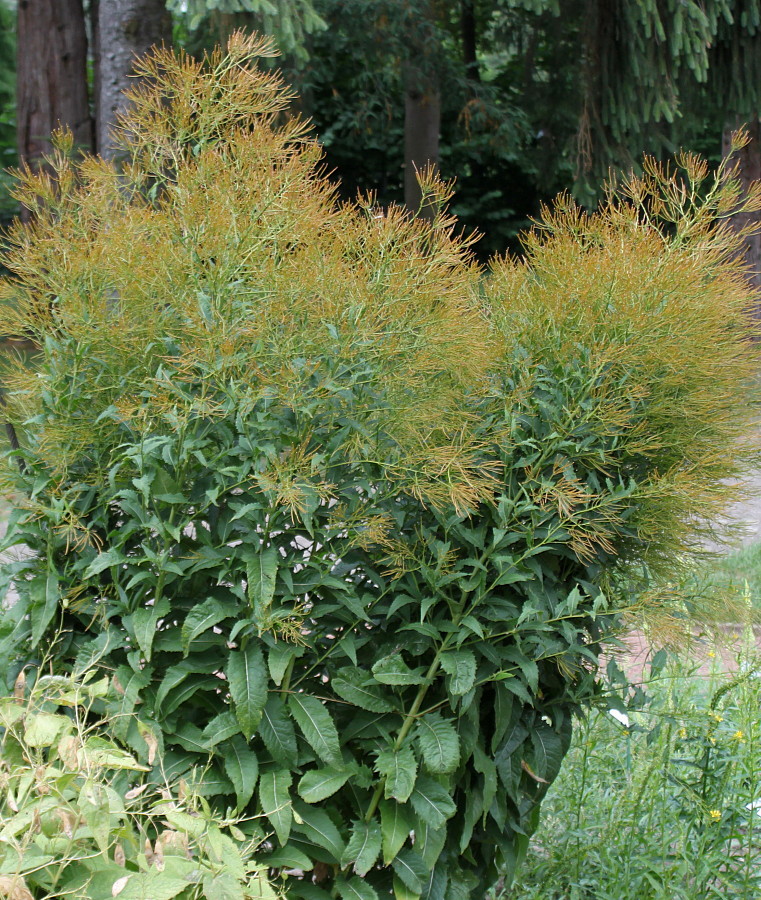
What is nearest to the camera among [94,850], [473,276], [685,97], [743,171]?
[94,850]

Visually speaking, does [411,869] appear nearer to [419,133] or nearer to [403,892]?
[403,892]

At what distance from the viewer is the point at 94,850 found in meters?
1.64

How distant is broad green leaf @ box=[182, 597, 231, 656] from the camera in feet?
6.95

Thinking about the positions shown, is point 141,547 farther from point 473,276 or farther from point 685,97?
point 685,97

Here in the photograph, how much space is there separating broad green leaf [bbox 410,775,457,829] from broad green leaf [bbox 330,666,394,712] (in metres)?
0.20

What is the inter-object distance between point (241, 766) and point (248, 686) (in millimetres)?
209

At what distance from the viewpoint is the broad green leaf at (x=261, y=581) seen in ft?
6.72

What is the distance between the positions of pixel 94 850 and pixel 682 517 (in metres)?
1.74

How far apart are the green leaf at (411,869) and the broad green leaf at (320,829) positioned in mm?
147

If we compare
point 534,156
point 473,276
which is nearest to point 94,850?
point 473,276

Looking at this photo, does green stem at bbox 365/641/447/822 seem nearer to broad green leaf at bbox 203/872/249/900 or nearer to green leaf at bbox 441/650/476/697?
green leaf at bbox 441/650/476/697

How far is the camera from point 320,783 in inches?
86.6

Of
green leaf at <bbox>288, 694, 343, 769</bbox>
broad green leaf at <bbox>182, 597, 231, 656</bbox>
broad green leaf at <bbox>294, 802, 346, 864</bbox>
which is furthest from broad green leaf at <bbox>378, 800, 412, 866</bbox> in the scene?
broad green leaf at <bbox>182, 597, 231, 656</bbox>

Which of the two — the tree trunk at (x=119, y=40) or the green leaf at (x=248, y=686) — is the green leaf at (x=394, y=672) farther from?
the tree trunk at (x=119, y=40)
